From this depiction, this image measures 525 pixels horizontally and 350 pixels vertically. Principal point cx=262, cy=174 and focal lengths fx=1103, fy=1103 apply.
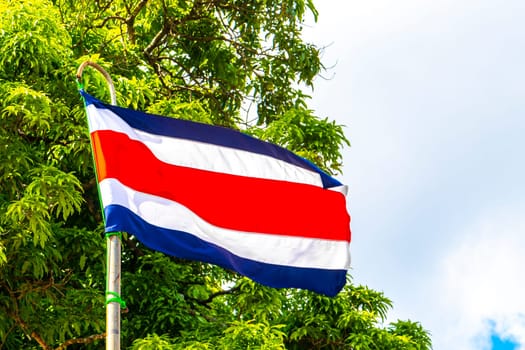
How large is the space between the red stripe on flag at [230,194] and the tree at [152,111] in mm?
2316

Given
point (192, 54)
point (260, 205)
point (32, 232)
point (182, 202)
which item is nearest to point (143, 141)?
point (182, 202)

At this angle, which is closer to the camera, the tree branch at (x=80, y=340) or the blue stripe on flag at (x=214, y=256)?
the blue stripe on flag at (x=214, y=256)

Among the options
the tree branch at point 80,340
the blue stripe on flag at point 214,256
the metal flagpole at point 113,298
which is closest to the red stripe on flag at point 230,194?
the blue stripe on flag at point 214,256

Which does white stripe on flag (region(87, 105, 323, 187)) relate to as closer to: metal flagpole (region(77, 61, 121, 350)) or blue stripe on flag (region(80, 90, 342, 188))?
blue stripe on flag (region(80, 90, 342, 188))

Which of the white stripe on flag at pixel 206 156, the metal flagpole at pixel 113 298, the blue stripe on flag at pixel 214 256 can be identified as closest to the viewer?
the metal flagpole at pixel 113 298

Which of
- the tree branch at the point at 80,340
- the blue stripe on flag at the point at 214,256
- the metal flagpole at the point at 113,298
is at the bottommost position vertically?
the metal flagpole at the point at 113,298

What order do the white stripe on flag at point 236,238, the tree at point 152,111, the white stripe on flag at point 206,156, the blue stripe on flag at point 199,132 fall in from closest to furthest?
the white stripe on flag at point 236,238 < the white stripe on flag at point 206,156 < the blue stripe on flag at point 199,132 < the tree at point 152,111

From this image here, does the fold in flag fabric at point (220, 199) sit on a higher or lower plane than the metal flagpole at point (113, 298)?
higher

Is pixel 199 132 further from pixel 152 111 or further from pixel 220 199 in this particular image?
pixel 152 111

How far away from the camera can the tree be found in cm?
1188

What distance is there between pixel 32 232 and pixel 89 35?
4.06m

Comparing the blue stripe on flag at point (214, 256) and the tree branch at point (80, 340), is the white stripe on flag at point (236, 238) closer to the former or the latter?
the blue stripe on flag at point (214, 256)

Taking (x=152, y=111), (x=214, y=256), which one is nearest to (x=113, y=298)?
(x=214, y=256)

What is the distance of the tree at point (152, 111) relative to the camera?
39.0ft
